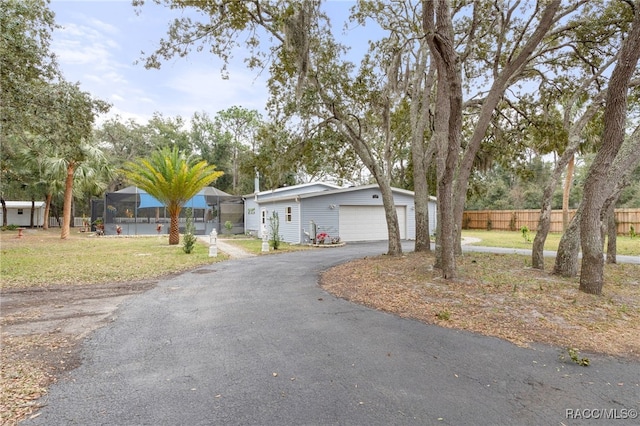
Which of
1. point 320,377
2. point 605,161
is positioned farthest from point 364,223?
point 320,377

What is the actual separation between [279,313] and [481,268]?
540 centimetres

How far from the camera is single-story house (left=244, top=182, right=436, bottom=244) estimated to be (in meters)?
16.0

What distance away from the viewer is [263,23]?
895 centimetres

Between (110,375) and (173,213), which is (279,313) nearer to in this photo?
(110,375)

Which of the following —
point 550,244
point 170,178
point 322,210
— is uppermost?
point 170,178

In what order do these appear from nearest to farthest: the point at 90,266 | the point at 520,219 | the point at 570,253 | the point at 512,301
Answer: the point at 512,301, the point at 570,253, the point at 90,266, the point at 520,219

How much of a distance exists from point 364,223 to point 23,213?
3376 centimetres

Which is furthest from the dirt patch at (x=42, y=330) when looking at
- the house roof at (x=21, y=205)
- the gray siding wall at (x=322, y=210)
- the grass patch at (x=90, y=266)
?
the house roof at (x=21, y=205)

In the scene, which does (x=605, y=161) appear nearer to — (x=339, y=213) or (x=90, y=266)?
(x=90, y=266)

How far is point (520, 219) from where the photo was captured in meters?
23.8

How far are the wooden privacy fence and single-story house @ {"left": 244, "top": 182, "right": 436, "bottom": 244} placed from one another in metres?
6.47

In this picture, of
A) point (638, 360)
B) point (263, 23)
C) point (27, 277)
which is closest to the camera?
point (638, 360)

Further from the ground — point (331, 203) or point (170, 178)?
point (170, 178)

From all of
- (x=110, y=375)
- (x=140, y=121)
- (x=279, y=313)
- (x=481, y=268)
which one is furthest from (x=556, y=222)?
(x=140, y=121)
